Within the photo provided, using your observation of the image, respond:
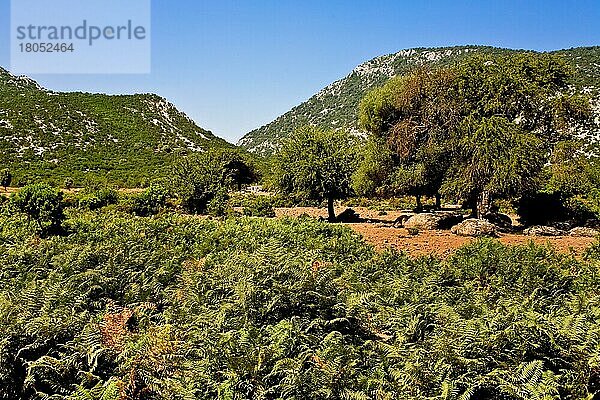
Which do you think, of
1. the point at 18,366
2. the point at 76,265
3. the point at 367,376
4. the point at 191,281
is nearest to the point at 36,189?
the point at 76,265

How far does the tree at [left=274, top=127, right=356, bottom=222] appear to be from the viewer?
24.9 metres

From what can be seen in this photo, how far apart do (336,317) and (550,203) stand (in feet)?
58.8

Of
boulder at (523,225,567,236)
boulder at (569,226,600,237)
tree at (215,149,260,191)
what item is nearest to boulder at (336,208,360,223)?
boulder at (523,225,567,236)

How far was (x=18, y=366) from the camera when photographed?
19.9ft

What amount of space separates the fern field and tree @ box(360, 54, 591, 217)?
995 cm

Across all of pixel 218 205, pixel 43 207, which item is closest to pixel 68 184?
pixel 218 205

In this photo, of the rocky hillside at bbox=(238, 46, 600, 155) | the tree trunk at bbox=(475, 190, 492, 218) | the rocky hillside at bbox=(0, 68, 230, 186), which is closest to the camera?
the tree trunk at bbox=(475, 190, 492, 218)

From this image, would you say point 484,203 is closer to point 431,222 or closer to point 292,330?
point 431,222

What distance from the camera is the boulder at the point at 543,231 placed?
62.5 feet

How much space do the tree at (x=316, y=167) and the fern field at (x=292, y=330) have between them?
46.6 ft

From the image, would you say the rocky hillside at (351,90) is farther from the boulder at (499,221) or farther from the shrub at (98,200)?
the boulder at (499,221)

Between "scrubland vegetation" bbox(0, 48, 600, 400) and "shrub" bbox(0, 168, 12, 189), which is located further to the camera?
"shrub" bbox(0, 168, 12, 189)

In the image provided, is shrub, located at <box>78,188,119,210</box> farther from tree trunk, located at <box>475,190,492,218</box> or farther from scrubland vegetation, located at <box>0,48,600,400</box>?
tree trunk, located at <box>475,190,492,218</box>

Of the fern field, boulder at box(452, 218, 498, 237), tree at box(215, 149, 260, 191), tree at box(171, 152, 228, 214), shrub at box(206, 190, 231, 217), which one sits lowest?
the fern field
